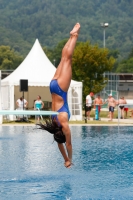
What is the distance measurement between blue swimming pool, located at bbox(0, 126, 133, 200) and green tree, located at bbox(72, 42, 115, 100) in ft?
60.4

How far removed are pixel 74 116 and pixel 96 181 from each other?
21390 millimetres

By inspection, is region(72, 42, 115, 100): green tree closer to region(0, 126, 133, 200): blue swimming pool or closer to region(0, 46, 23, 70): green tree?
region(0, 126, 133, 200): blue swimming pool

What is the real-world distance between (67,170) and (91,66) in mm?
26869

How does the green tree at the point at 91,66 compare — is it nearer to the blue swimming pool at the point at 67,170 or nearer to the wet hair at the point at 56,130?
the blue swimming pool at the point at 67,170

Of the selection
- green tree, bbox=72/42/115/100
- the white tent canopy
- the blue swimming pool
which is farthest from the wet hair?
green tree, bbox=72/42/115/100

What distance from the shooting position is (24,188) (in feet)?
30.9

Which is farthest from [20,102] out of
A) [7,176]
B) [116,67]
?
[116,67]

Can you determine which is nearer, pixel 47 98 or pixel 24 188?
pixel 24 188

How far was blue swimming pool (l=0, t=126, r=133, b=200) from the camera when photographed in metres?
8.97

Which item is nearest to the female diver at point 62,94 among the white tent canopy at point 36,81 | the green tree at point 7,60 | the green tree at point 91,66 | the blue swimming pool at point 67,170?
the blue swimming pool at point 67,170

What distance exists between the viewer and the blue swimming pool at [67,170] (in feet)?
29.4

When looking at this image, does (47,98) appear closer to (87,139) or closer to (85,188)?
(87,139)

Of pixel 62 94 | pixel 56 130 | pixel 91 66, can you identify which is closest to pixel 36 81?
pixel 91 66

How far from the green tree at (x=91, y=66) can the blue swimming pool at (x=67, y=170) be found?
60.4ft
